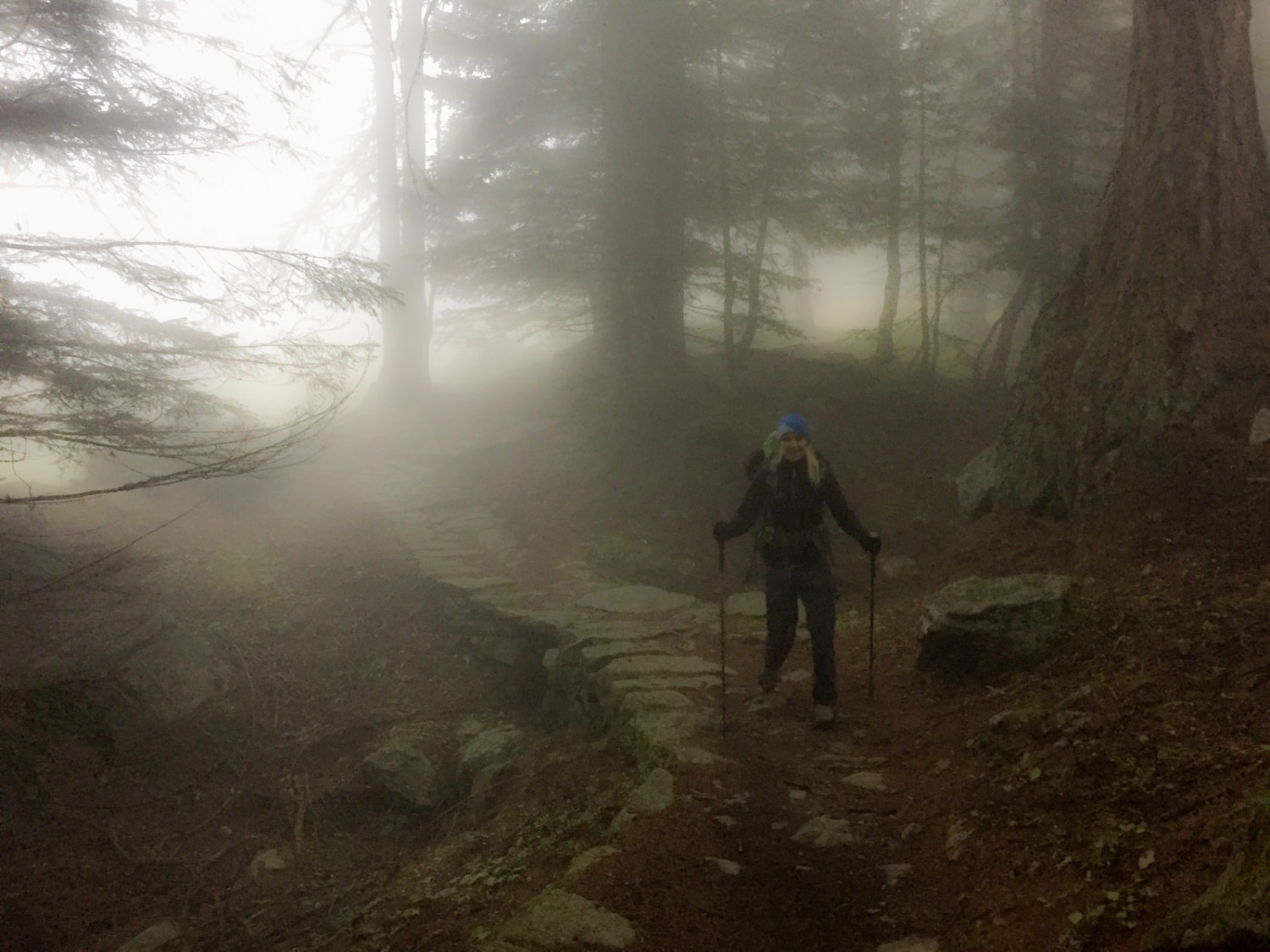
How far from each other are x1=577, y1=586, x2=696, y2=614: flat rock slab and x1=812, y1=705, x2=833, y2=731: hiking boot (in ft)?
11.5

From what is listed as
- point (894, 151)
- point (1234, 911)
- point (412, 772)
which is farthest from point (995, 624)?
point (894, 151)

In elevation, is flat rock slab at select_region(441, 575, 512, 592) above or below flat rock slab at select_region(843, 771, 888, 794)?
above

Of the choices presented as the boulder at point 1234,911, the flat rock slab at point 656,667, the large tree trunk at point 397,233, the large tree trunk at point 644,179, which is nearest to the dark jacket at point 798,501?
the flat rock slab at point 656,667

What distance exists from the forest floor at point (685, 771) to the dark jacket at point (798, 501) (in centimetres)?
140

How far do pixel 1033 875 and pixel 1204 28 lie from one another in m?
7.28

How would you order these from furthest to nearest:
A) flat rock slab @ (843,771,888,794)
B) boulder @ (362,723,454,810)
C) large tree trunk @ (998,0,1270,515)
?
boulder @ (362,723,454,810) → large tree trunk @ (998,0,1270,515) → flat rock slab @ (843,771,888,794)

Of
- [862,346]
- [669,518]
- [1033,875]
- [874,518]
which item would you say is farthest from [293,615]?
[862,346]

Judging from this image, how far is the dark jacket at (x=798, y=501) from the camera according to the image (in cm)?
653

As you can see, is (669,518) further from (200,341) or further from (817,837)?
(817,837)

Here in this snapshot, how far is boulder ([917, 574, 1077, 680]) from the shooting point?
19.1ft

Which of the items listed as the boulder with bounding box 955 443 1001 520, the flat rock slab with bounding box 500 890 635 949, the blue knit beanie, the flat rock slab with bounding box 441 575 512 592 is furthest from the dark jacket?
the flat rock slab with bounding box 441 575 512 592

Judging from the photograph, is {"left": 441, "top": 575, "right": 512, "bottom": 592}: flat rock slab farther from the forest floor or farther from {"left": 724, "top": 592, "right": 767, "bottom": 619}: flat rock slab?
{"left": 724, "top": 592, "right": 767, "bottom": 619}: flat rock slab

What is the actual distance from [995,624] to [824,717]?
138 centimetres

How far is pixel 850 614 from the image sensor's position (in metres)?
9.31
